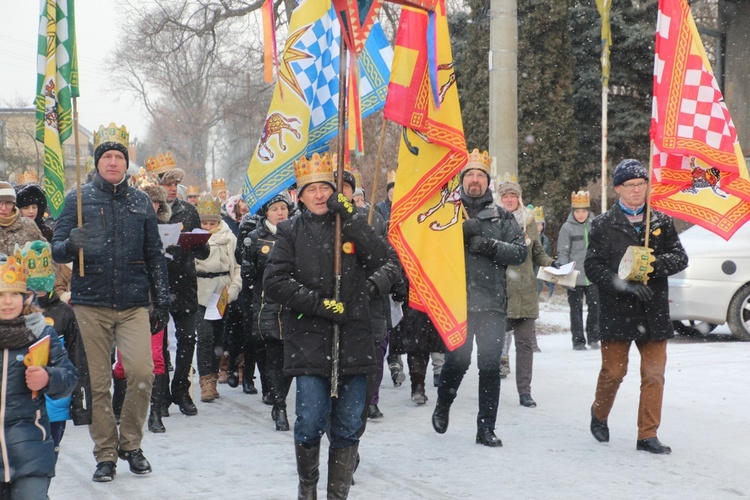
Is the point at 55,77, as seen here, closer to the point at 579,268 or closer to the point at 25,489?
the point at 25,489

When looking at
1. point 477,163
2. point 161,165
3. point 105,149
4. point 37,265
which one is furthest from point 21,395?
point 161,165

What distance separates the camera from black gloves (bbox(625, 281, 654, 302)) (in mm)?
6816

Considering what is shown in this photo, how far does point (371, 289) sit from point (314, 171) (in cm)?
70

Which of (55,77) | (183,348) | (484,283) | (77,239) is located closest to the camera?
(77,239)

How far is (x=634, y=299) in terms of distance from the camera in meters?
6.98

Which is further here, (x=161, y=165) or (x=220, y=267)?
(x=220, y=267)

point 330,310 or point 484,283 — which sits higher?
point 484,283

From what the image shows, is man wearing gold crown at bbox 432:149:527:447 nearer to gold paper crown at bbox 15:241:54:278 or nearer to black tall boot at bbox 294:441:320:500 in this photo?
black tall boot at bbox 294:441:320:500

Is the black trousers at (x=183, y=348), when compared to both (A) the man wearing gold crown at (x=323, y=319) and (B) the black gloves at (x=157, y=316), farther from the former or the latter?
(A) the man wearing gold crown at (x=323, y=319)

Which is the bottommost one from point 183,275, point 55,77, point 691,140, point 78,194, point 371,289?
point 371,289

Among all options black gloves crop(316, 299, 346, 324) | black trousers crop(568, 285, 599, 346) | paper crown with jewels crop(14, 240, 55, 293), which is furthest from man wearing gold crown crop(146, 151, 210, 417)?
black trousers crop(568, 285, 599, 346)

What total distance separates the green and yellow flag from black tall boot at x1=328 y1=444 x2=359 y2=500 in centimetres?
264

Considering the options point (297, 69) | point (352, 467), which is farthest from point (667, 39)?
point (352, 467)

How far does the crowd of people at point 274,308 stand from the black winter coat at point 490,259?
11 mm
